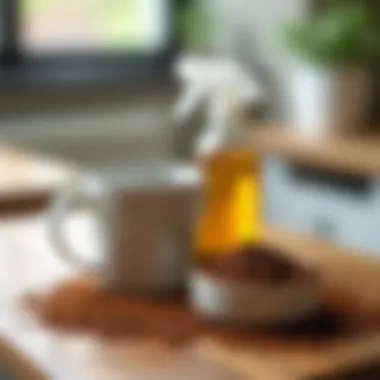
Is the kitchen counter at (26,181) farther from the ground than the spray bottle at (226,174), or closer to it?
farther from the ground

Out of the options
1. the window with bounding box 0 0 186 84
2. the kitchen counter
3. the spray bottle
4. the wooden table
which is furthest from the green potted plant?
the wooden table

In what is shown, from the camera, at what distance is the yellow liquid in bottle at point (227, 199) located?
1.23 m

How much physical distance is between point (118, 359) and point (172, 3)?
9.24 ft

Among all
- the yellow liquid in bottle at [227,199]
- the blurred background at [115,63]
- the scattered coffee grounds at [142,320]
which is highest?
the blurred background at [115,63]

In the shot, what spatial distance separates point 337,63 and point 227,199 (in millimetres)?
1774

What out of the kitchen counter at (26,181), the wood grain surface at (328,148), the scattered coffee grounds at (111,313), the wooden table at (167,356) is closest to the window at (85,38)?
the wood grain surface at (328,148)

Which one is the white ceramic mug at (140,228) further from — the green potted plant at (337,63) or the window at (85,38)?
the window at (85,38)

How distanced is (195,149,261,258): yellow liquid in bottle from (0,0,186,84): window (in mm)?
2202

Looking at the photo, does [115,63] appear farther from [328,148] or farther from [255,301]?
[255,301]

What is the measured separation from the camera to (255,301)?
1.05m

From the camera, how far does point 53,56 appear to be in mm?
3533

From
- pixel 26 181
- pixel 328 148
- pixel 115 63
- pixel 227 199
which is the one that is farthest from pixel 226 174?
pixel 115 63

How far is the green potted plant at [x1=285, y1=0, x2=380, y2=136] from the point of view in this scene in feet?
9.50

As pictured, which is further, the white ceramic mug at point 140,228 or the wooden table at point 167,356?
the white ceramic mug at point 140,228
